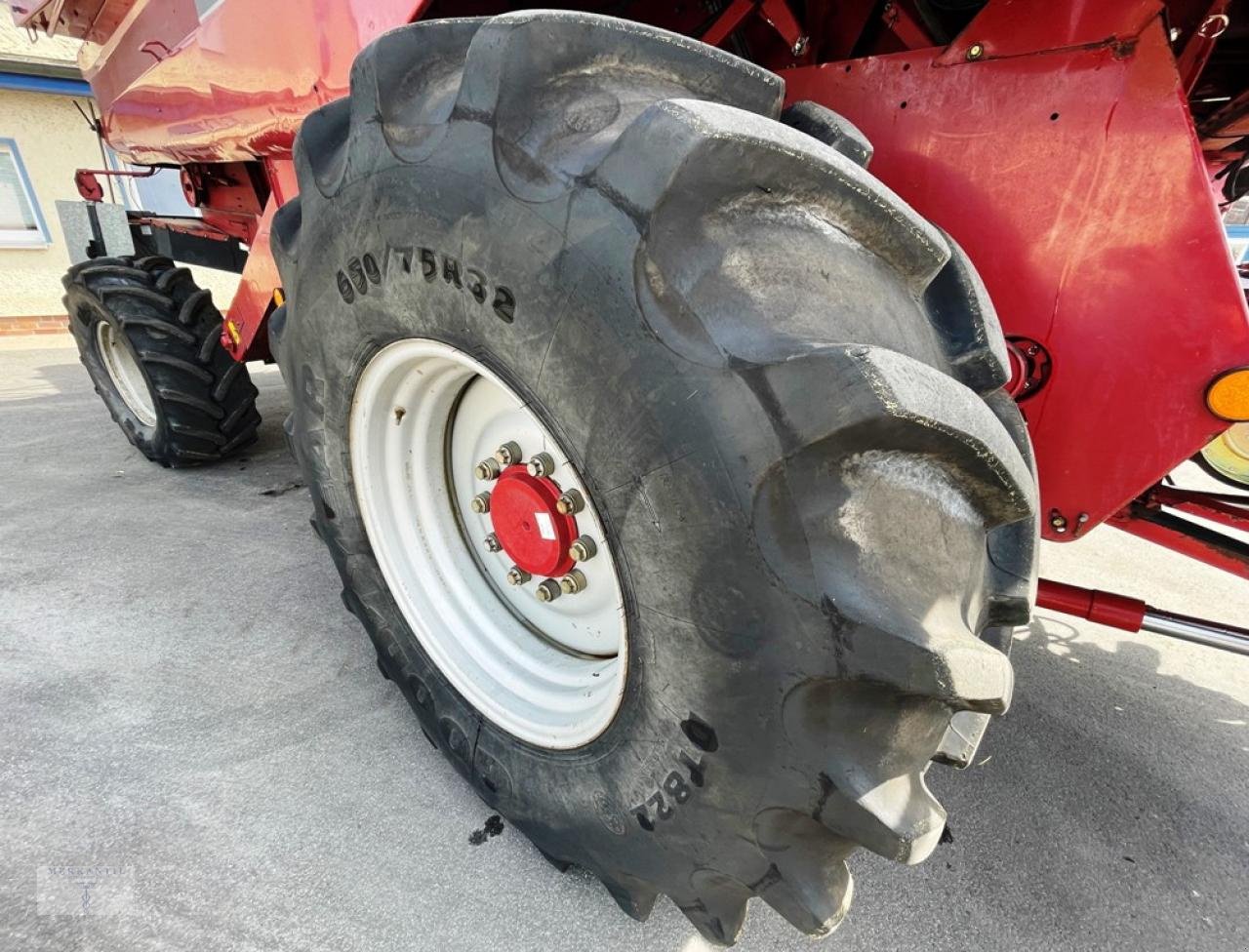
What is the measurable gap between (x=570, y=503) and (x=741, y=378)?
536mm

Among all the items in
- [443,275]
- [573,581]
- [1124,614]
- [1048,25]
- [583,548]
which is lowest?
[1124,614]

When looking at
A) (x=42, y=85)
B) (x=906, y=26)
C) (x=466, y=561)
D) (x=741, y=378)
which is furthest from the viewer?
(x=42, y=85)

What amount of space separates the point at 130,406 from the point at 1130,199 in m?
4.24

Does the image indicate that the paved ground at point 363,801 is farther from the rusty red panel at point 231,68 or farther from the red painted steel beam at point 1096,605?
the rusty red panel at point 231,68

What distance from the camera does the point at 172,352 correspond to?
9.72ft

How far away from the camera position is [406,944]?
48.5 inches

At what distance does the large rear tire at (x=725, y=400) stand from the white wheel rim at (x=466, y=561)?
0.58ft

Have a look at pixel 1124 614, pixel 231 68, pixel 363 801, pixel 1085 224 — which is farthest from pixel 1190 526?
pixel 231 68

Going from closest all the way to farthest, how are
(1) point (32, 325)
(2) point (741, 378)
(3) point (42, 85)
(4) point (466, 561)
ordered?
(2) point (741, 378)
(4) point (466, 561)
(3) point (42, 85)
(1) point (32, 325)

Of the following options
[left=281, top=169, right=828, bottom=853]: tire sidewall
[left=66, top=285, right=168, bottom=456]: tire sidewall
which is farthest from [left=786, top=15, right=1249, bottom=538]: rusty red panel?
[left=66, top=285, right=168, bottom=456]: tire sidewall

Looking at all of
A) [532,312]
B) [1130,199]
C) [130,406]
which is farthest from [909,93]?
[130,406]

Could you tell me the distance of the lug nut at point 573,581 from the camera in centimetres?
131

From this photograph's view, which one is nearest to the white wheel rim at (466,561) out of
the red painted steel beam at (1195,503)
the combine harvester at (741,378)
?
the combine harvester at (741,378)

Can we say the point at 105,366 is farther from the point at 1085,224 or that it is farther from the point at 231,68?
the point at 1085,224
